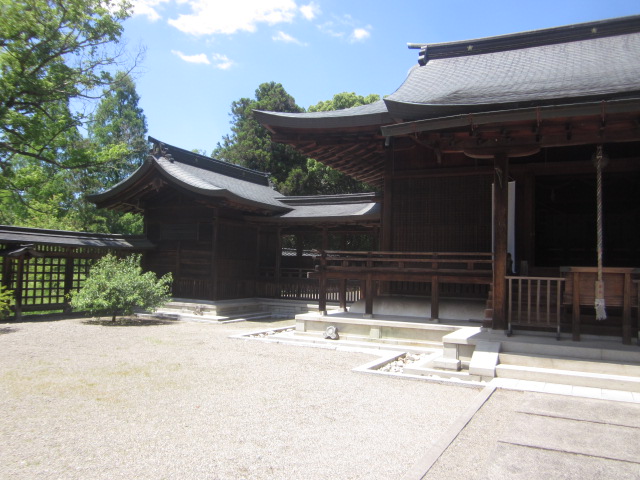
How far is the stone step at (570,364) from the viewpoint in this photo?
5.48m

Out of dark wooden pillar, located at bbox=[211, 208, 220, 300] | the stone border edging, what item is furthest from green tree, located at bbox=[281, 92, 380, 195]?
the stone border edging

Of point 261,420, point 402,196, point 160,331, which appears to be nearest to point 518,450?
point 261,420

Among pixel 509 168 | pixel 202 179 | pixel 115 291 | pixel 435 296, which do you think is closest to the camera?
pixel 435 296

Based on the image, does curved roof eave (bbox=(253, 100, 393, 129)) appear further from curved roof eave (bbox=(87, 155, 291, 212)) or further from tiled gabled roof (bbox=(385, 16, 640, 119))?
curved roof eave (bbox=(87, 155, 291, 212))

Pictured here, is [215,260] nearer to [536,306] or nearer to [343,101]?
[536,306]

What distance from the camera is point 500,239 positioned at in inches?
267

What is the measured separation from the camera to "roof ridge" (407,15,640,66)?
10.1 meters

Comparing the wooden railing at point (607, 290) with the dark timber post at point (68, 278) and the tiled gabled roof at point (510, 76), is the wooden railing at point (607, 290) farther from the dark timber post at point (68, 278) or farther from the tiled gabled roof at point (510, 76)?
the dark timber post at point (68, 278)

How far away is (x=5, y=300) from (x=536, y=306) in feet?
35.9

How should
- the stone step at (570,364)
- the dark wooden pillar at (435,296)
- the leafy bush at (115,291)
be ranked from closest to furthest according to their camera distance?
the stone step at (570,364)
the dark wooden pillar at (435,296)
the leafy bush at (115,291)

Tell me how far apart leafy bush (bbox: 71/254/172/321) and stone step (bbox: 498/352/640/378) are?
28.9 feet

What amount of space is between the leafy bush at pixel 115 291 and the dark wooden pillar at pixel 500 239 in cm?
853

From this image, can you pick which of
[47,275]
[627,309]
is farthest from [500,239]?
[47,275]

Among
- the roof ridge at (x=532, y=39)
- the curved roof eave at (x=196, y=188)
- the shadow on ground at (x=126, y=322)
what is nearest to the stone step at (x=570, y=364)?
the roof ridge at (x=532, y=39)
